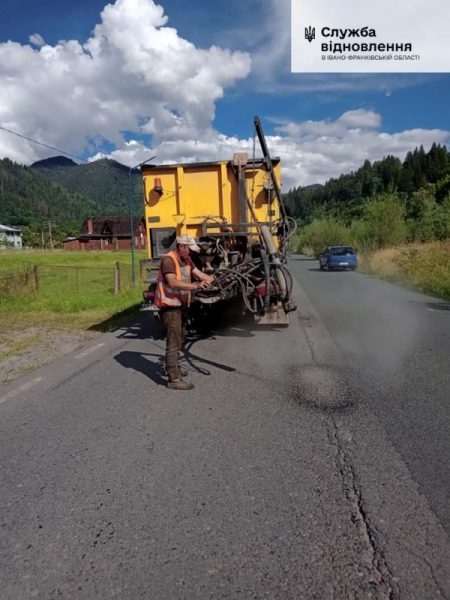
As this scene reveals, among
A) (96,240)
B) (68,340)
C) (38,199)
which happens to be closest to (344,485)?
(68,340)

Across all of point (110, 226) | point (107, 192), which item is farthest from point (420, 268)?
point (107, 192)

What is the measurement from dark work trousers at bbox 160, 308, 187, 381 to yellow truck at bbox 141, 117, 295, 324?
6.94ft

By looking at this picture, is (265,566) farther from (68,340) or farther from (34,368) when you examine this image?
(68,340)

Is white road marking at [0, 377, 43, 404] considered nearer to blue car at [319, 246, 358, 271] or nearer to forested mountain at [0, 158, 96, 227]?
blue car at [319, 246, 358, 271]

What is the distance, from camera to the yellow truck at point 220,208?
718cm

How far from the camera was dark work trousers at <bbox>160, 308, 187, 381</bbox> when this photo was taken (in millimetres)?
4781

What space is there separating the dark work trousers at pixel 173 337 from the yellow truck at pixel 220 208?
2.11 m

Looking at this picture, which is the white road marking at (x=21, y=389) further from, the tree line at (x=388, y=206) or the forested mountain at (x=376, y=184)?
the forested mountain at (x=376, y=184)

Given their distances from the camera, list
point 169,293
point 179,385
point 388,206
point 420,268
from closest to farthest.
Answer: point 179,385
point 169,293
point 420,268
point 388,206

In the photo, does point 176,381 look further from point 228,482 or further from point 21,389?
point 228,482

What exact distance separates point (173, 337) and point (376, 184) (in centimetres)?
11554

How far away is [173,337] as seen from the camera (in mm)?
4867

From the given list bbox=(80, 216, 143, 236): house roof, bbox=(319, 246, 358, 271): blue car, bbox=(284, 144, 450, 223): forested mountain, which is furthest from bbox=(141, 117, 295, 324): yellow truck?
bbox=(80, 216, 143, 236): house roof

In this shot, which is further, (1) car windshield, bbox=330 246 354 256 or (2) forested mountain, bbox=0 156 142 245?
(2) forested mountain, bbox=0 156 142 245
